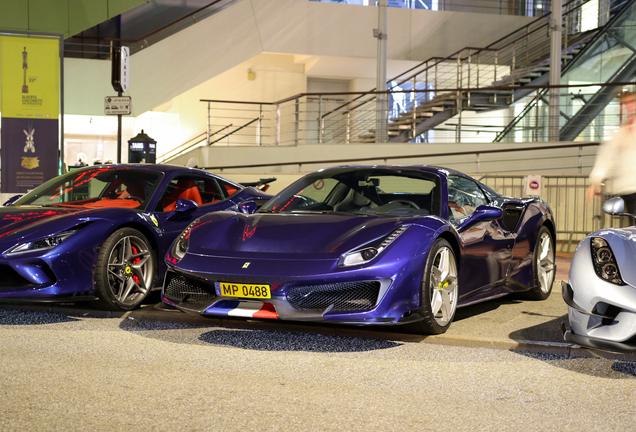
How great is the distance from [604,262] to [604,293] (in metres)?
0.19

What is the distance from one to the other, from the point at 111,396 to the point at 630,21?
17.6m

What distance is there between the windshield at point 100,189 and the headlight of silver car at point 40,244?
0.90m

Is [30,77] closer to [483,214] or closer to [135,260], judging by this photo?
[135,260]

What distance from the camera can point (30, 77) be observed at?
1104 centimetres

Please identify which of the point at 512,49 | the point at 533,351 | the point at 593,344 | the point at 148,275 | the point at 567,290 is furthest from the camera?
the point at 512,49

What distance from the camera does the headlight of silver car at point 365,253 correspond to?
4164mm

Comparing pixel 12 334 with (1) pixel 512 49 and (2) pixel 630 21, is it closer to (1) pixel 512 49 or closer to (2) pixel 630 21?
(2) pixel 630 21

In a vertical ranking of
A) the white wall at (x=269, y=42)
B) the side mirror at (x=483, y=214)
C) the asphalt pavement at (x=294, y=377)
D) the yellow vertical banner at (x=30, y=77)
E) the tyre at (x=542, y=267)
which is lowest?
the asphalt pavement at (x=294, y=377)

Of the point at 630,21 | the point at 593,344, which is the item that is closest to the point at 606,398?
the point at 593,344

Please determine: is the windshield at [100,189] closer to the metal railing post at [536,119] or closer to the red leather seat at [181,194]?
the red leather seat at [181,194]

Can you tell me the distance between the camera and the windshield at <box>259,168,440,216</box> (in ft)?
16.8

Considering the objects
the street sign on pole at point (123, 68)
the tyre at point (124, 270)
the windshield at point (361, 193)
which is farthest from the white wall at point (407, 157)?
the windshield at point (361, 193)

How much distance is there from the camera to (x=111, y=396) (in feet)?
10.7

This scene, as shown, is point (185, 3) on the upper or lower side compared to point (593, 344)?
upper
